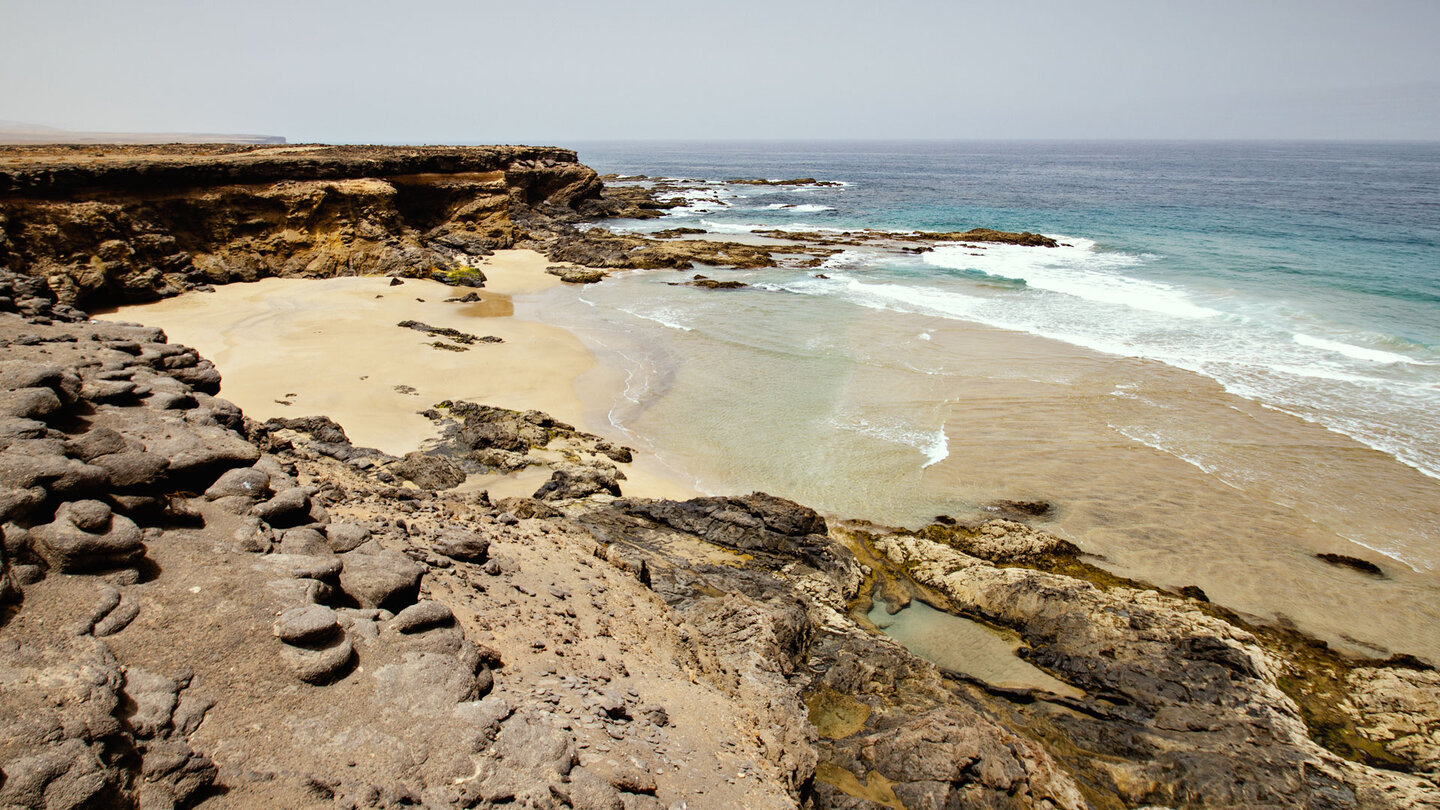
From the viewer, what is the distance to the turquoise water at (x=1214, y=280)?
59.7ft

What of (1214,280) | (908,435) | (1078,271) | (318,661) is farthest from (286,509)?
(1214,280)

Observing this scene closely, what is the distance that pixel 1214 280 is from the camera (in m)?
29.9

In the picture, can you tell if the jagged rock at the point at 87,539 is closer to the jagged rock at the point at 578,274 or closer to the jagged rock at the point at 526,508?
the jagged rock at the point at 526,508

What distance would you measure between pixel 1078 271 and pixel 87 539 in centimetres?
3636

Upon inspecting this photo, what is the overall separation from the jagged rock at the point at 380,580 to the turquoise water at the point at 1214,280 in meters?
18.0

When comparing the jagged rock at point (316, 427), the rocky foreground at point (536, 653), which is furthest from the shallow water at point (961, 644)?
the jagged rock at point (316, 427)

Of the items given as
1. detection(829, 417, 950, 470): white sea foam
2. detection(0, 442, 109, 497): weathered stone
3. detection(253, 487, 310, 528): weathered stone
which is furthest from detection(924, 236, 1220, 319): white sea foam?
detection(0, 442, 109, 497): weathered stone

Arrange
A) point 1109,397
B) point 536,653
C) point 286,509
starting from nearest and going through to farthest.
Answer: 1. point 536,653
2. point 286,509
3. point 1109,397

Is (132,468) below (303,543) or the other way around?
the other way around

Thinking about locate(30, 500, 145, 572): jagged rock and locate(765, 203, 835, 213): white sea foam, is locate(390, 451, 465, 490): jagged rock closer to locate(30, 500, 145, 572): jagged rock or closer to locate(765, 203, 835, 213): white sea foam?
locate(30, 500, 145, 572): jagged rock

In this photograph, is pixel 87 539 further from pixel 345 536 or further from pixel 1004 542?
pixel 1004 542

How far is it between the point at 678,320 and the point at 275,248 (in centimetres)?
1679

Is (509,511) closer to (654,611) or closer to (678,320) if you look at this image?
(654,611)

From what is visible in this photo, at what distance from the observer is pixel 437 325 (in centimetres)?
2194
